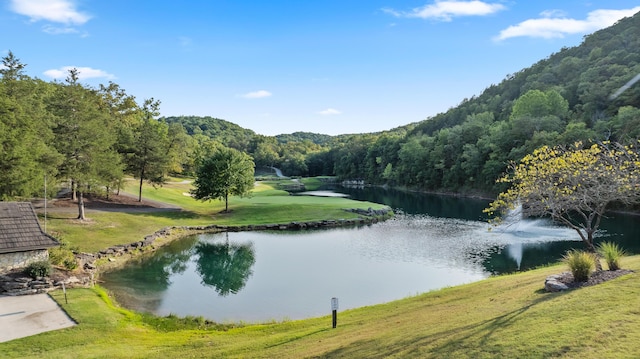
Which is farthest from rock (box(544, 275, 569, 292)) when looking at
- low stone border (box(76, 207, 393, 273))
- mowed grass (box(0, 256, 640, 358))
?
low stone border (box(76, 207, 393, 273))

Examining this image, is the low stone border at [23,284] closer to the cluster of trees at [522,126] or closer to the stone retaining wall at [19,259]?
the stone retaining wall at [19,259]

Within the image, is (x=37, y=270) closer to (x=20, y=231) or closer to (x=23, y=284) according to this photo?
(x=23, y=284)

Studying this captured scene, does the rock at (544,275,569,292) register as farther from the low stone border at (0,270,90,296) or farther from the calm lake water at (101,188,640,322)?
the low stone border at (0,270,90,296)

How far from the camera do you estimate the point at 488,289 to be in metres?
15.0

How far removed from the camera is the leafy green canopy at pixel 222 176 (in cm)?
4691

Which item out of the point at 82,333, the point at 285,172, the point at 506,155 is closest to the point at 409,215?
the point at 506,155

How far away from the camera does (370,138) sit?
496 feet

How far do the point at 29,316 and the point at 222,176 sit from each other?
3158 cm

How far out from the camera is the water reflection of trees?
24.5 meters

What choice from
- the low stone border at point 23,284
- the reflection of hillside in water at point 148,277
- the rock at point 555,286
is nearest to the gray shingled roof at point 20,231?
the low stone border at point 23,284

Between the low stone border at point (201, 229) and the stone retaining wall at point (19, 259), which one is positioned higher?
the stone retaining wall at point (19, 259)

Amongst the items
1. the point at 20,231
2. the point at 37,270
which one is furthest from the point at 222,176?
the point at 37,270

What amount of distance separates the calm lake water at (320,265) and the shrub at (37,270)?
3364 mm

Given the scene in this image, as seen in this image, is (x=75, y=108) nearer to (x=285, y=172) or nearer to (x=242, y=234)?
(x=242, y=234)
